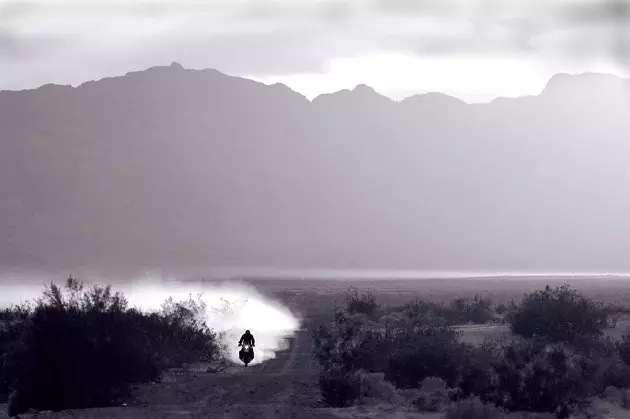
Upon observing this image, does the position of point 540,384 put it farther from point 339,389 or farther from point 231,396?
point 231,396

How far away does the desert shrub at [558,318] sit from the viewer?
42.7 meters

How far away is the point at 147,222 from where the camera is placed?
589 ft

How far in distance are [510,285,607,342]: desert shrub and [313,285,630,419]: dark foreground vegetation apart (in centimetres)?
6

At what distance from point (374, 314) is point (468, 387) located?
2838 cm

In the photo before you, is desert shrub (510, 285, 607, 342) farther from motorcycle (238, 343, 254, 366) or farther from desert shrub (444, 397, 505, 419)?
desert shrub (444, 397, 505, 419)

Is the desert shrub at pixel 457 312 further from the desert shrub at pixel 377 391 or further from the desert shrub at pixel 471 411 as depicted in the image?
the desert shrub at pixel 471 411

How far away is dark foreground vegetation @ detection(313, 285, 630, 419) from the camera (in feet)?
94.6

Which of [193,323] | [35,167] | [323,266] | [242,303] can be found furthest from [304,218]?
[193,323]

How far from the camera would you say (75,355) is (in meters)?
30.3

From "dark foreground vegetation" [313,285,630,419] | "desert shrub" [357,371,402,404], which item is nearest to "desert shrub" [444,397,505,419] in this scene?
"dark foreground vegetation" [313,285,630,419]

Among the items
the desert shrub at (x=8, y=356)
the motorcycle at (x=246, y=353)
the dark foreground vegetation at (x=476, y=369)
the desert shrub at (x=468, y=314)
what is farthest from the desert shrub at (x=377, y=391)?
the desert shrub at (x=468, y=314)

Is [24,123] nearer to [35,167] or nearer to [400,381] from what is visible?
[35,167]

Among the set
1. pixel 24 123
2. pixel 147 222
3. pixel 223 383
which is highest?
pixel 24 123

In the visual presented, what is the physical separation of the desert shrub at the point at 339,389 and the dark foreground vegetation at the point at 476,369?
0.02m
